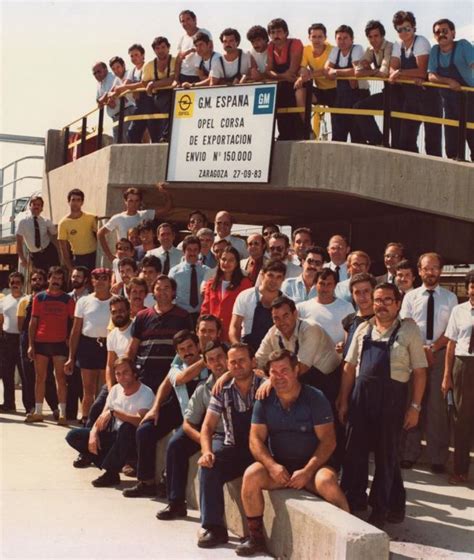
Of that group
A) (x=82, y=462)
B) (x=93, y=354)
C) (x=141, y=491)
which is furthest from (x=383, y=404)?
(x=93, y=354)

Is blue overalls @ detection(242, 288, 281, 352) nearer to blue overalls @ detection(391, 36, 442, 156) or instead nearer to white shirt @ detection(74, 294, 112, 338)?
white shirt @ detection(74, 294, 112, 338)

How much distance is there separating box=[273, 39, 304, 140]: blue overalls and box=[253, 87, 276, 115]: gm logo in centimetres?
8

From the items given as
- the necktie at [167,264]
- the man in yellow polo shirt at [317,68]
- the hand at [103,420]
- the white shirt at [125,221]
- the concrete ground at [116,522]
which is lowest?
the concrete ground at [116,522]

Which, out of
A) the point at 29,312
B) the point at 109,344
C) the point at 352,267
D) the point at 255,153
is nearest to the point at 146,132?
the point at 255,153

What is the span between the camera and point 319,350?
714cm

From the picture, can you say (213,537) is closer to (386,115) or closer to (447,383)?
(447,383)

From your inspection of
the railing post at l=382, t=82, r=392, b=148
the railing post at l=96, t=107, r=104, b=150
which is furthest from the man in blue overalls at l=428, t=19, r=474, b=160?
the railing post at l=96, t=107, r=104, b=150

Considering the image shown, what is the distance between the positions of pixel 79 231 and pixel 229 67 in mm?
3182

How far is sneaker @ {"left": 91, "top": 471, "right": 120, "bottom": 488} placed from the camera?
26.6 feet

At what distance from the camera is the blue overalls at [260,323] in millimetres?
7855

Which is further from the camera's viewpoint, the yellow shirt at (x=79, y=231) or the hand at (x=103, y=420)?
the yellow shirt at (x=79, y=231)

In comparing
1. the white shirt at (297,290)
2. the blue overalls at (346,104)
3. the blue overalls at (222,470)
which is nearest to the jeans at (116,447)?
the blue overalls at (222,470)

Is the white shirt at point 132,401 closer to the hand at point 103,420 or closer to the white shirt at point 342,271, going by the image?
the hand at point 103,420

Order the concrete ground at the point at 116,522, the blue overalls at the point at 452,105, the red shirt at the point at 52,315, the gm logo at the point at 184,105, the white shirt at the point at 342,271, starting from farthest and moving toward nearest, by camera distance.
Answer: the gm logo at the point at 184,105 → the blue overalls at the point at 452,105 → the red shirt at the point at 52,315 → the white shirt at the point at 342,271 → the concrete ground at the point at 116,522
